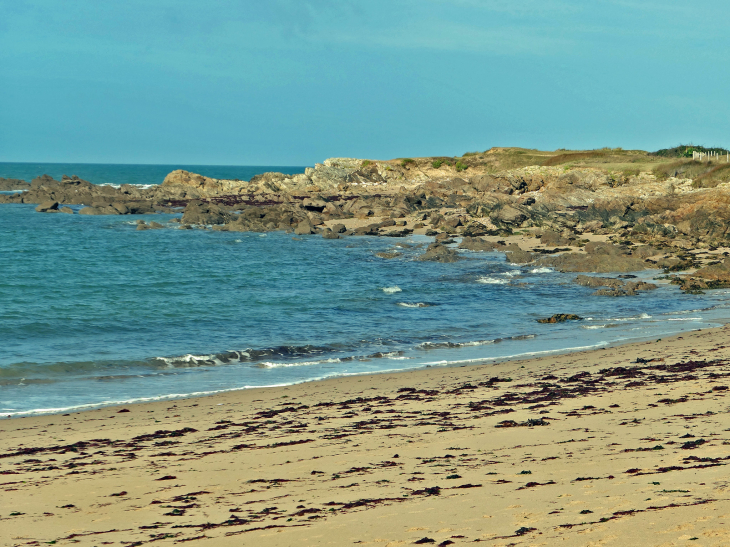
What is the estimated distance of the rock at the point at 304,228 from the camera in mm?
52688

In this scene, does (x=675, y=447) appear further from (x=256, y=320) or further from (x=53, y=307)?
(x=53, y=307)

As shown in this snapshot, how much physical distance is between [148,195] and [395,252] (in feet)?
161

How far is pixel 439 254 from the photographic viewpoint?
38.4 metres

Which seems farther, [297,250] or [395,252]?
[297,250]

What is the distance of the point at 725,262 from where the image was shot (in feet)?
98.7

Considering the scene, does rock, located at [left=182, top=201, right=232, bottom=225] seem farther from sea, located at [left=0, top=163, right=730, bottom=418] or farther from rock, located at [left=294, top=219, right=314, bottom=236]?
sea, located at [left=0, top=163, right=730, bottom=418]

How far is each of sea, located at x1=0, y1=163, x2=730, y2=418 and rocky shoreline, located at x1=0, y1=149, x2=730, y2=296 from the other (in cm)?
254

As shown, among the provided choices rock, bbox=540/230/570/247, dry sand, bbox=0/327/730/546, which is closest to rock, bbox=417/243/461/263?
rock, bbox=540/230/570/247

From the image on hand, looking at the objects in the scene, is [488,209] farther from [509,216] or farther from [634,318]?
[634,318]

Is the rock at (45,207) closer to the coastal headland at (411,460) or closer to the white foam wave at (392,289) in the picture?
the white foam wave at (392,289)

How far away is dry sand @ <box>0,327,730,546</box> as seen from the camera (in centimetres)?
666

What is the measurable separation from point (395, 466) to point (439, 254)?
2971 cm

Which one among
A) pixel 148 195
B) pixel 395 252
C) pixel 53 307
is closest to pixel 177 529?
pixel 53 307

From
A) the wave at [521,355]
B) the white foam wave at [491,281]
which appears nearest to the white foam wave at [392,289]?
the white foam wave at [491,281]
